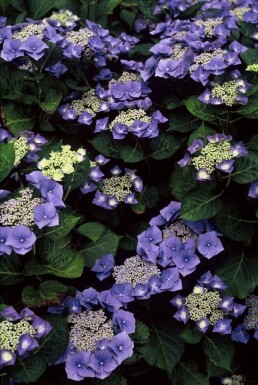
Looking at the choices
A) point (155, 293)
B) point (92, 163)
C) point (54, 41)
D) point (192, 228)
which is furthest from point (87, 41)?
point (155, 293)

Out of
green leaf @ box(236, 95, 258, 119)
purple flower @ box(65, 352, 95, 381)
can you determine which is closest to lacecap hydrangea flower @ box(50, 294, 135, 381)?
purple flower @ box(65, 352, 95, 381)

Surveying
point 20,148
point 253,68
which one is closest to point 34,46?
point 20,148

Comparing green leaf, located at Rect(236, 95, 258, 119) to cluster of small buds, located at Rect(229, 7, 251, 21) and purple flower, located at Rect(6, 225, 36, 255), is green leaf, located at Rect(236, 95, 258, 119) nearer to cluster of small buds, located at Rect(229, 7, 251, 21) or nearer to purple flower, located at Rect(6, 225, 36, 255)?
cluster of small buds, located at Rect(229, 7, 251, 21)

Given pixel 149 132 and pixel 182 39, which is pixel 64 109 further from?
pixel 182 39

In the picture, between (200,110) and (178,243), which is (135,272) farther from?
(200,110)

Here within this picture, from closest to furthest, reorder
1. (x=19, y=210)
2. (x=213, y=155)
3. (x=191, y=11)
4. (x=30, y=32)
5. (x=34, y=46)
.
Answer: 1. (x=19, y=210)
2. (x=213, y=155)
3. (x=34, y=46)
4. (x=30, y=32)
5. (x=191, y=11)

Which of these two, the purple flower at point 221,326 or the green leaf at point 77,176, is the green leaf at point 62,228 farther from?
the purple flower at point 221,326

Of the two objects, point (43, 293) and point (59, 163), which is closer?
point (43, 293)
